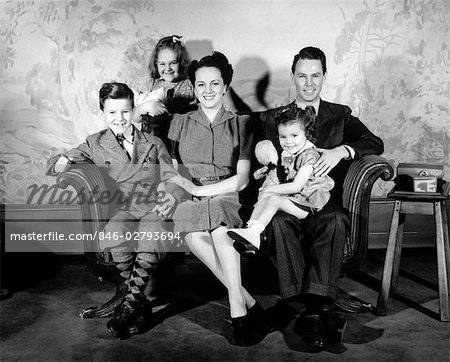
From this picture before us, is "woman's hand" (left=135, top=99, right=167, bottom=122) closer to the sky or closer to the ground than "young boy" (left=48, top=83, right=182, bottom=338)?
closer to the sky

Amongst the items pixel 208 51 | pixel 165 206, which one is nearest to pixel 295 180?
pixel 165 206

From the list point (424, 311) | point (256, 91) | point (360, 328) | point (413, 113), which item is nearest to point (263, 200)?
point (360, 328)

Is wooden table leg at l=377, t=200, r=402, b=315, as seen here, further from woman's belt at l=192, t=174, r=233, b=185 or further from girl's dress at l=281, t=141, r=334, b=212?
woman's belt at l=192, t=174, r=233, b=185

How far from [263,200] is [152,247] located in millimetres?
597

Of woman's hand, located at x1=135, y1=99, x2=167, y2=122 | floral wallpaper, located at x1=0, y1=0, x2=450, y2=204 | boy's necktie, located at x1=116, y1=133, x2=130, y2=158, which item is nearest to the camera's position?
boy's necktie, located at x1=116, y1=133, x2=130, y2=158

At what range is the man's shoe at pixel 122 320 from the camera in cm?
258

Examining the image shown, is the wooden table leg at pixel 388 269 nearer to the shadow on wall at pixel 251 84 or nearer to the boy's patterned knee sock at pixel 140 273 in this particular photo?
the boy's patterned knee sock at pixel 140 273

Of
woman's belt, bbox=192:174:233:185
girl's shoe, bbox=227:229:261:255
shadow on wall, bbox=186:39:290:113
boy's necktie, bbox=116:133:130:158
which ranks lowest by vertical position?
girl's shoe, bbox=227:229:261:255

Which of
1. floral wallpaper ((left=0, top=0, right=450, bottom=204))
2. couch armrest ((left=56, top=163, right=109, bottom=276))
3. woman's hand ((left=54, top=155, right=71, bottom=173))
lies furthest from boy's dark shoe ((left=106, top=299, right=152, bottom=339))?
floral wallpaper ((left=0, top=0, right=450, bottom=204))

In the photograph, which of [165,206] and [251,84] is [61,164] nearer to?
[165,206]

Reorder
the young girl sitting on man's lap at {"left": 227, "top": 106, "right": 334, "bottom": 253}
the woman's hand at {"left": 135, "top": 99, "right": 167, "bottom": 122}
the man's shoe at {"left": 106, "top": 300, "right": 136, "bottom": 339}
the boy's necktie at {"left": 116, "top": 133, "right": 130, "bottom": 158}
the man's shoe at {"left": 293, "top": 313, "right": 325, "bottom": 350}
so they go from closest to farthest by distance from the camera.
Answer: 1. the man's shoe at {"left": 293, "top": 313, "right": 325, "bottom": 350}
2. the man's shoe at {"left": 106, "top": 300, "right": 136, "bottom": 339}
3. the young girl sitting on man's lap at {"left": 227, "top": 106, "right": 334, "bottom": 253}
4. the boy's necktie at {"left": 116, "top": 133, "right": 130, "bottom": 158}
5. the woman's hand at {"left": 135, "top": 99, "right": 167, "bottom": 122}

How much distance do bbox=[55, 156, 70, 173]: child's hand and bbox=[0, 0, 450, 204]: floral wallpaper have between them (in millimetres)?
1198

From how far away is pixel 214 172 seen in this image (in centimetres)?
302

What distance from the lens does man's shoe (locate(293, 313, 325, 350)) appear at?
8.01 ft
